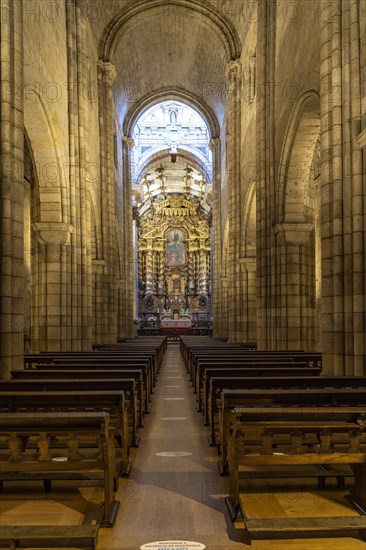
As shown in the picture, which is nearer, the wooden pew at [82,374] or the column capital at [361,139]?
the wooden pew at [82,374]

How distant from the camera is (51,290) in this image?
45.5 feet

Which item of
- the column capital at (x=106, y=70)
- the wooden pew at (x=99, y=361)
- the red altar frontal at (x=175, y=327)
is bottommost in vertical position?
the red altar frontal at (x=175, y=327)

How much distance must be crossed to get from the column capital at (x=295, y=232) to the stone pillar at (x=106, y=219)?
8.27 meters

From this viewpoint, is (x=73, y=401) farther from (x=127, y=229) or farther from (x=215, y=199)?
(x=127, y=229)

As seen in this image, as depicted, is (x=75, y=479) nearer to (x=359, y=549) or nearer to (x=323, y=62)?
(x=359, y=549)

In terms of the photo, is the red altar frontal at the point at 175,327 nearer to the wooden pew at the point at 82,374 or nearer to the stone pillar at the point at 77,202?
the stone pillar at the point at 77,202

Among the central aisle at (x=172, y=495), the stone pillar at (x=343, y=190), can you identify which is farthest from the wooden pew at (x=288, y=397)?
the stone pillar at (x=343, y=190)

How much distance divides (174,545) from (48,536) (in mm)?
798

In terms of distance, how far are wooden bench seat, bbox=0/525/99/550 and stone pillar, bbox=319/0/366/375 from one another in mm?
5868

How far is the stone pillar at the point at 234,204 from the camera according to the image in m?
20.9

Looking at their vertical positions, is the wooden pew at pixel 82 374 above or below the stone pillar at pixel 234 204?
below

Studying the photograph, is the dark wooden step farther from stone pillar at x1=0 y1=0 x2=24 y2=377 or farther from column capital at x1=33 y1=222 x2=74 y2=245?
column capital at x1=33 y1=222 x2=74 y2=245

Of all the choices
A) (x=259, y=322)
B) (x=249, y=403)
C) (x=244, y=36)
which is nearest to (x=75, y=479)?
(x=249, y=403)

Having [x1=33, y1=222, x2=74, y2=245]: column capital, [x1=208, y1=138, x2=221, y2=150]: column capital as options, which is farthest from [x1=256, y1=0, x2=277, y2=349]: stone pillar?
[x1=208, y1=138, x2=221, y2=150]: column capital
